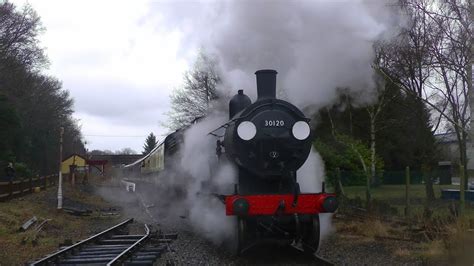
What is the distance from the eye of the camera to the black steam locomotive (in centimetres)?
838

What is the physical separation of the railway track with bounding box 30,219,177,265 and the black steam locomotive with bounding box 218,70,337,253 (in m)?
1.78

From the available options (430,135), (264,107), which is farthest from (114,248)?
(430,135)

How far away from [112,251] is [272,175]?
3326 mm

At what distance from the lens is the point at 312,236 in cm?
881

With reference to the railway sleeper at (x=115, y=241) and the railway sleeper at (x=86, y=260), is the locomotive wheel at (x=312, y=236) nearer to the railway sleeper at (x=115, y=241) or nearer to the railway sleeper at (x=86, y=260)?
the railway sleeper at (x=86, y=260)

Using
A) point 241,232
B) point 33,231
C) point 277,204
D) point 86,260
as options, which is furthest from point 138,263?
point 33,231

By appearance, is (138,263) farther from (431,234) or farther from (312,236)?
(431,234)

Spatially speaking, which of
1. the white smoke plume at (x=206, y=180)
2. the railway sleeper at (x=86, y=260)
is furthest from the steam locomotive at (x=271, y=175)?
the railway sleeper at (x=86, y=260)

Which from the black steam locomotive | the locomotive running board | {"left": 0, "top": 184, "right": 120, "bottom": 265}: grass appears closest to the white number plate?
the black steam locomotive

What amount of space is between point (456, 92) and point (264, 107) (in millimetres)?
15821

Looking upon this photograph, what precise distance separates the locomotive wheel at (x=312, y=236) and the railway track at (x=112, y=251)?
2.55m

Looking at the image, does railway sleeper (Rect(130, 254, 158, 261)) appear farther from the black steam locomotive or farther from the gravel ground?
the black steam locomotive

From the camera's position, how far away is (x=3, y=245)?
36.0 ft

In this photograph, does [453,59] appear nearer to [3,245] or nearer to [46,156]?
[3,245]
